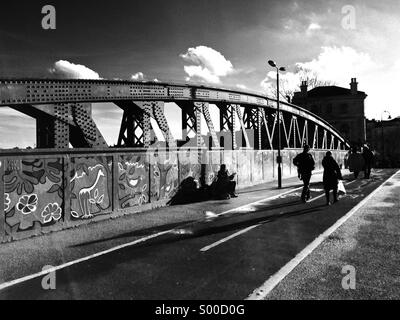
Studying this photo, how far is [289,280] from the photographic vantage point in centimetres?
441

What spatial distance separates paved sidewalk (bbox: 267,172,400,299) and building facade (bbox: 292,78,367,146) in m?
60.6

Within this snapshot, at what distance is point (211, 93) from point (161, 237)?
9194mm

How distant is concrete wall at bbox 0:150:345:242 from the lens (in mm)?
7059

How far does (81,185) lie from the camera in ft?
28.2

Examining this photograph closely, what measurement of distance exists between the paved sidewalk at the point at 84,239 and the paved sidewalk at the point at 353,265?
3.67 meters

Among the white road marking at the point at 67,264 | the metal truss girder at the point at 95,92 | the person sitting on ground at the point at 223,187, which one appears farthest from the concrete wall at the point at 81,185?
the white road marking at the point at 67,264

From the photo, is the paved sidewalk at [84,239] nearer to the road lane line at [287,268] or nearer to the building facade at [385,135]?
the road lane line at [287,268]

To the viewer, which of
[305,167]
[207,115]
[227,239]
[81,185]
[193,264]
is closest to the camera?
Result: [193,264]

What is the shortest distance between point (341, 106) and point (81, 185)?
214ft

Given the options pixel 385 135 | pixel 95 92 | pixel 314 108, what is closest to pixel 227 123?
pixel 95 92

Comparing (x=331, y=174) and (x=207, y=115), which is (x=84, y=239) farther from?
(x=207, y=115)

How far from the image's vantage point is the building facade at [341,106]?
6256cm
